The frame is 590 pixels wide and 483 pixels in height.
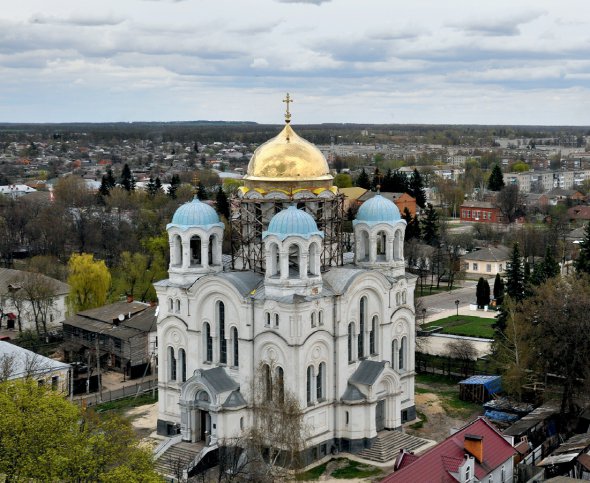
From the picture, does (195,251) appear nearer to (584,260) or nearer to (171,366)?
(171,366)

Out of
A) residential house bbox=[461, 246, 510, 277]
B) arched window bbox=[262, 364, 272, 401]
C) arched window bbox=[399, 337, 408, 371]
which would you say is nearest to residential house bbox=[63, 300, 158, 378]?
arched window bbox=[262, 364, 272, 401]

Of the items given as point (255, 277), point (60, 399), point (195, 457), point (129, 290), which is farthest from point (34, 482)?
point (129, 290)

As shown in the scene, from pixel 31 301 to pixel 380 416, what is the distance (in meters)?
20.3

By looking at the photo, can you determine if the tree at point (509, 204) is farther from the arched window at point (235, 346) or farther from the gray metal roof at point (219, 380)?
the gray metal roof at point (219, 380)

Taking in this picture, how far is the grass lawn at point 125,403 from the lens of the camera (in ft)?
108

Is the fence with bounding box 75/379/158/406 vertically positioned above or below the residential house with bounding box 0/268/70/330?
below

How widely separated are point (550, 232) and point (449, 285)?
12232 mm

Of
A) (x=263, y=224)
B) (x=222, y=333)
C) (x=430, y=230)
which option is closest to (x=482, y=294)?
(x=430, y=230)

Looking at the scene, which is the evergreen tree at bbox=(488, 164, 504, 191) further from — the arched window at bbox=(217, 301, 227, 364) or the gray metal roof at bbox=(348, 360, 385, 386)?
the arched window at bbox=(217, 301, 227, 364)

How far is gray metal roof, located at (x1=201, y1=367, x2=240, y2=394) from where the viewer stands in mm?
27672

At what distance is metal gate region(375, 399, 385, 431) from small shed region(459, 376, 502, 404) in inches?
200

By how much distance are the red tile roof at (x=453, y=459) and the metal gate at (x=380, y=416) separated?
156 inches

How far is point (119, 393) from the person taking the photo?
1372 inches

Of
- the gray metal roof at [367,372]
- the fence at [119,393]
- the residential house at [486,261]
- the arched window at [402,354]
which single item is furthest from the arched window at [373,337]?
the residential house at [486,261]
